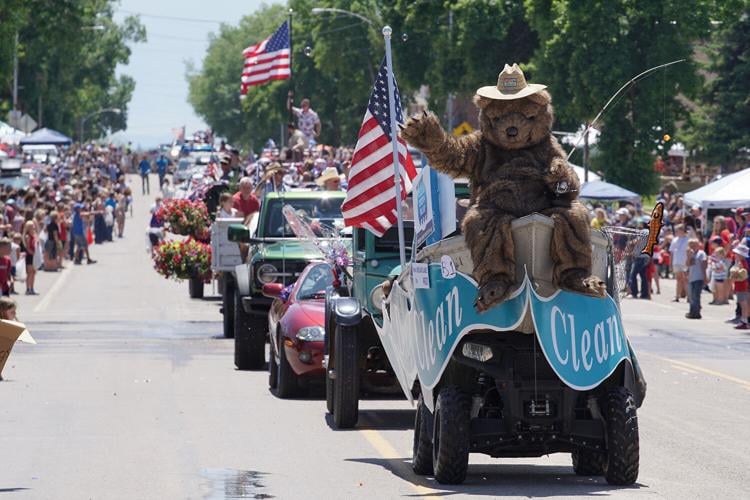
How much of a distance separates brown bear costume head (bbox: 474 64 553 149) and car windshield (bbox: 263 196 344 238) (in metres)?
8.22

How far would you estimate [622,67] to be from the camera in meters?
40.2

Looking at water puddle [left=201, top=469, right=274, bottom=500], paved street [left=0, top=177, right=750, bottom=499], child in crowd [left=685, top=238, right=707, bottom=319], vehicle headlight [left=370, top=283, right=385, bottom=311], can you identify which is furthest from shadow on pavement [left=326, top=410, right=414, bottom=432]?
child in crowd [left=685, top=238, right=707, bottom=319]

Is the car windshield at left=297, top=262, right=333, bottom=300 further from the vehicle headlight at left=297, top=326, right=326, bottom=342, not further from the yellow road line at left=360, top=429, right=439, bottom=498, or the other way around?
the yellow road line at left=360, top=429, right=439, bottom=498

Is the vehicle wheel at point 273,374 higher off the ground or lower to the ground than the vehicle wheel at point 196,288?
higher

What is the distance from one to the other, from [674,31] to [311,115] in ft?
30.0

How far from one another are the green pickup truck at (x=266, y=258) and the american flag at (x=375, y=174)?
205 inches

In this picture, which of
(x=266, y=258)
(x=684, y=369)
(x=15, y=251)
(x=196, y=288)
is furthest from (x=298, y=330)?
(x=15, y=251)

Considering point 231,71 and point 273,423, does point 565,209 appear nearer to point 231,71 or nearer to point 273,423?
point 273,423

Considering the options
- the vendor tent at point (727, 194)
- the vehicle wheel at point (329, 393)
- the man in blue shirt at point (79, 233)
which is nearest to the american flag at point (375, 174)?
the vehicle wheel at point (329, 393)

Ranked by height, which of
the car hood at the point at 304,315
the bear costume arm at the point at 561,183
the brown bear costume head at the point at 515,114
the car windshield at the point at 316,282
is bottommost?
the car hood at the point at 304,315

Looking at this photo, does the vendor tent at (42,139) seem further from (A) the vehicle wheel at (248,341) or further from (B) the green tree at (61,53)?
(A) the vehicle wheel at (248,341)

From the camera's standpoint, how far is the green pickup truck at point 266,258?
19.7 m

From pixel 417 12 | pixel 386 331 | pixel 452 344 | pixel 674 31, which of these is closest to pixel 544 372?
pixel 452 344

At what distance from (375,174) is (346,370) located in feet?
5.30
